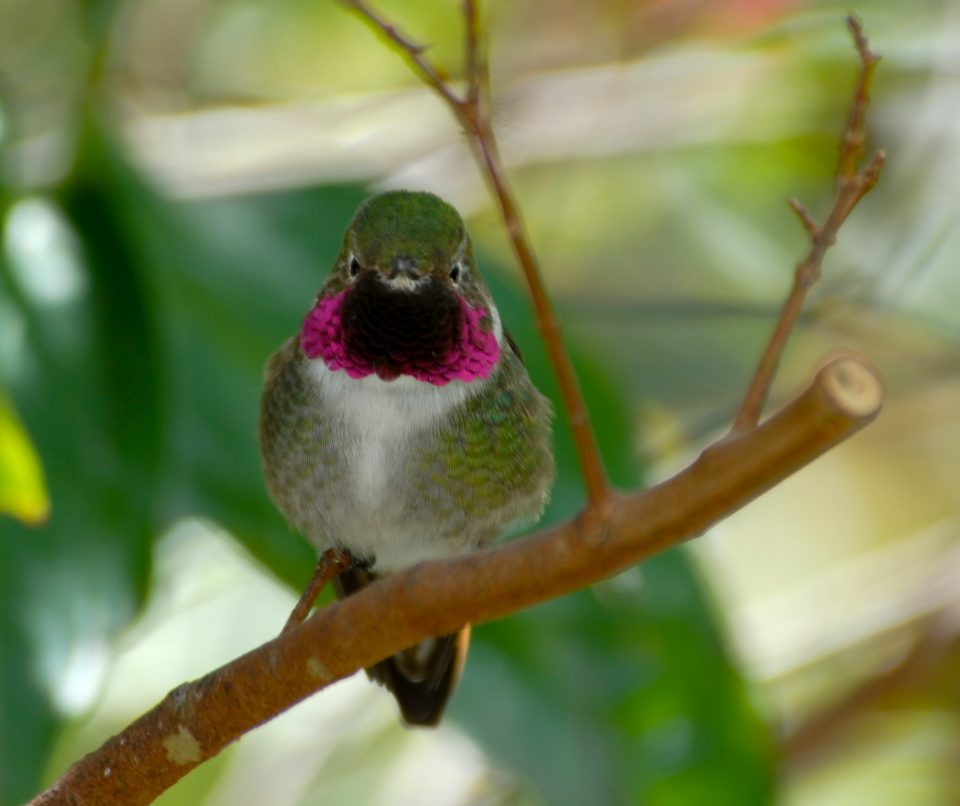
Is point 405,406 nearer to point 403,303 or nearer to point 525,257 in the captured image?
point 403,303

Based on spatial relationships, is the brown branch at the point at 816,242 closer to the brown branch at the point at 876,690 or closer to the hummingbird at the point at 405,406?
the hummingbird at the point at 405,406

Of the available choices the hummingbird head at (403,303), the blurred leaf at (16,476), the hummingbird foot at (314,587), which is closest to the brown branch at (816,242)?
the hummingbird foot at (314,587)

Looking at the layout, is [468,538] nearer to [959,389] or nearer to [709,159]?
[709,159]

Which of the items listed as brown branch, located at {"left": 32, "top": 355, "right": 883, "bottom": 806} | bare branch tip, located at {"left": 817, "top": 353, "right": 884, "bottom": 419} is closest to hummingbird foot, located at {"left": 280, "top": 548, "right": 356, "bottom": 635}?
brown branch, located at {"left": 32, "top": 355, "right": 883, "bottom": 806}

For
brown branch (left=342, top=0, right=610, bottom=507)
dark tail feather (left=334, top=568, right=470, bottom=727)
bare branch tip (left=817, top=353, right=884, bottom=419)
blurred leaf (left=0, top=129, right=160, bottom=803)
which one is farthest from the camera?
dark tail feather (left=334, top=568, right=470, bottom=727)

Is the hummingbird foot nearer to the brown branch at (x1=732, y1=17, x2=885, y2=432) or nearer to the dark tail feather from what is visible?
the dark tail feather

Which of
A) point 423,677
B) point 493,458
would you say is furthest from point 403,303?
point 423,677
